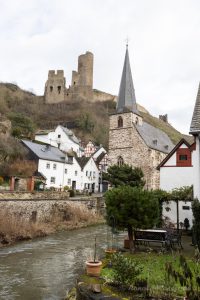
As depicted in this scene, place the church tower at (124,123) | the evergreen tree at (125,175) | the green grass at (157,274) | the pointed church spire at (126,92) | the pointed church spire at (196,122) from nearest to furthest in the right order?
the green grass at (157,274) < the pointed church spire at (196,122) < the evergreen tree at (125,175) < the church tower at (124,123) < the pointed church spire at (126,92)

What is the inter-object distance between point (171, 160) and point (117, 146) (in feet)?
81.2

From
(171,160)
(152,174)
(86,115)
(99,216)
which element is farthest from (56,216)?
(86,115)

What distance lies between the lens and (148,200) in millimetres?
13938

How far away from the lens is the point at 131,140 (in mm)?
47875

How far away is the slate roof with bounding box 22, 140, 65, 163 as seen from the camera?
41531 millimetres

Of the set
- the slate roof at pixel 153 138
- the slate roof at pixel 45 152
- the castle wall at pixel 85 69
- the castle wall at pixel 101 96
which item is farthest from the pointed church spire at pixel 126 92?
the castle wall at pixel 101 96

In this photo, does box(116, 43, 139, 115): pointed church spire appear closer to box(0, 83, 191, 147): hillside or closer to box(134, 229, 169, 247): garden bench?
box(0, 83, 191, 147): hillside

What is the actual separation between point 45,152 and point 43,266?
30.1 metres

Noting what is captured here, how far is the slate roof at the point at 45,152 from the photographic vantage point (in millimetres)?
41531

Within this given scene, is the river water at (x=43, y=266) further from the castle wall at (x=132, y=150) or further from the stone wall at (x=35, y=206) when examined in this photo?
the castle wall at (x=132, y=150)

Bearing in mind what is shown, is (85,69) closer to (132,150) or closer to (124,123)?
(124,123)

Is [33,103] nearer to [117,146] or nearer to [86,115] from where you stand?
[86,115]

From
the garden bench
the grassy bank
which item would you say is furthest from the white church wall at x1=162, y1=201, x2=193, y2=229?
the grassy bank

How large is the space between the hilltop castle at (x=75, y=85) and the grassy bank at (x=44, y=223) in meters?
61.4
